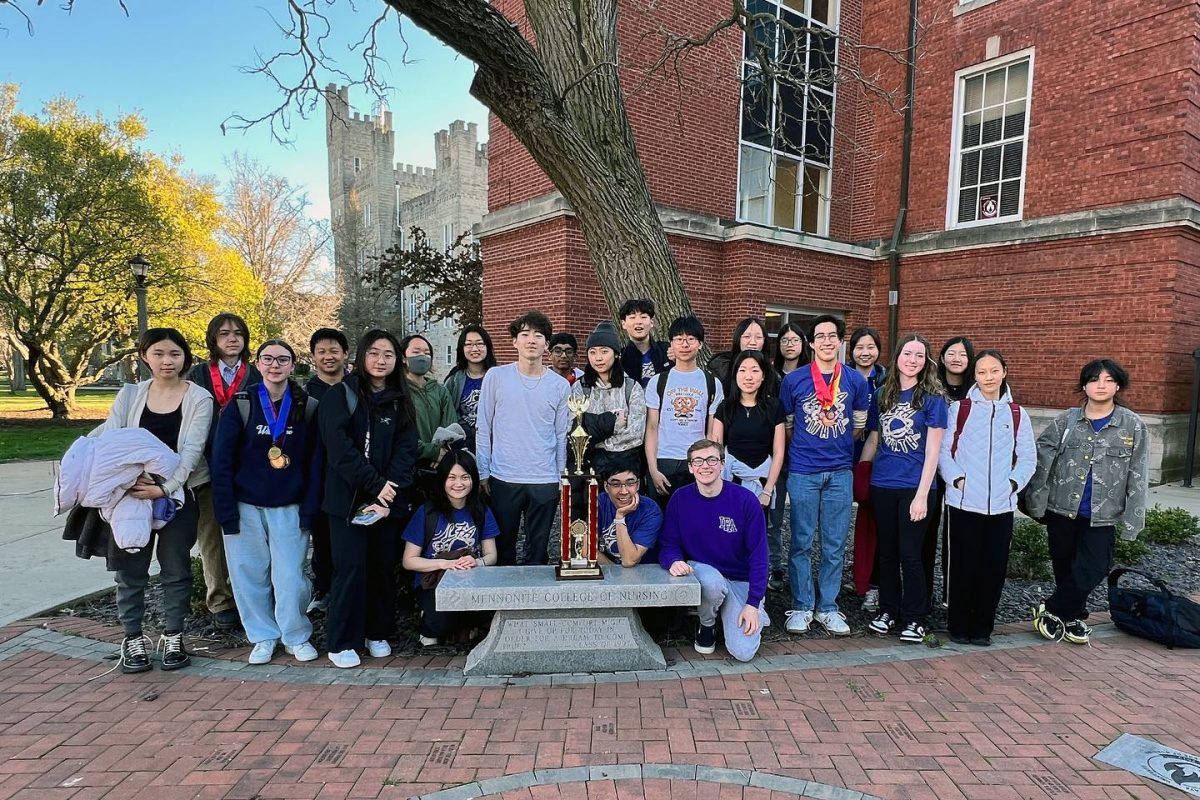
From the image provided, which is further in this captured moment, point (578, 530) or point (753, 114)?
point (753, 114)

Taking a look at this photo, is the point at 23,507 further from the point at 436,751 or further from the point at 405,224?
the point at 405,224

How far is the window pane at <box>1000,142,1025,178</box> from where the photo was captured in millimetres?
11531

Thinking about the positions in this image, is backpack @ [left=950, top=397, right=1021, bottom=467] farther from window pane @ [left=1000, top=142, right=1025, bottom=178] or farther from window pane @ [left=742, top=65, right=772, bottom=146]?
window pane @ [left=1000, top=142, right=1025, bottom=178]

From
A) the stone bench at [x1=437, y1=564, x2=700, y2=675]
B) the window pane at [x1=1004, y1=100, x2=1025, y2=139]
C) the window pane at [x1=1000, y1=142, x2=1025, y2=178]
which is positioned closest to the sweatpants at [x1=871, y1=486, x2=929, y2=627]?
the stone bench at [x1=437, y1=564, x2=700, y2=675]

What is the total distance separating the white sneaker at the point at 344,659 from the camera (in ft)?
12.3

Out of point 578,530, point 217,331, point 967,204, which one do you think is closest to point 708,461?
point 578,530

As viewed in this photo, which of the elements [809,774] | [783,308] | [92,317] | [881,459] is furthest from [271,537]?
[92,317]

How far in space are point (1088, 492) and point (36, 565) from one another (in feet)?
27.4

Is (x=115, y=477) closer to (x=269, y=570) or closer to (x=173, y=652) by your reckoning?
(x=269, y=570)

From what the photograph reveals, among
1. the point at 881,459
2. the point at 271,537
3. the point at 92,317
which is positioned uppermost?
the point at 92,317

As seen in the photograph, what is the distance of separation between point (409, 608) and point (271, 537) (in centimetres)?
115

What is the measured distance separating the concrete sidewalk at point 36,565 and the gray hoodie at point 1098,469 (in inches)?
278

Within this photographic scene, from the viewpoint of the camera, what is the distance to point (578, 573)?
12.2ft

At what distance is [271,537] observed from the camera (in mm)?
3803
